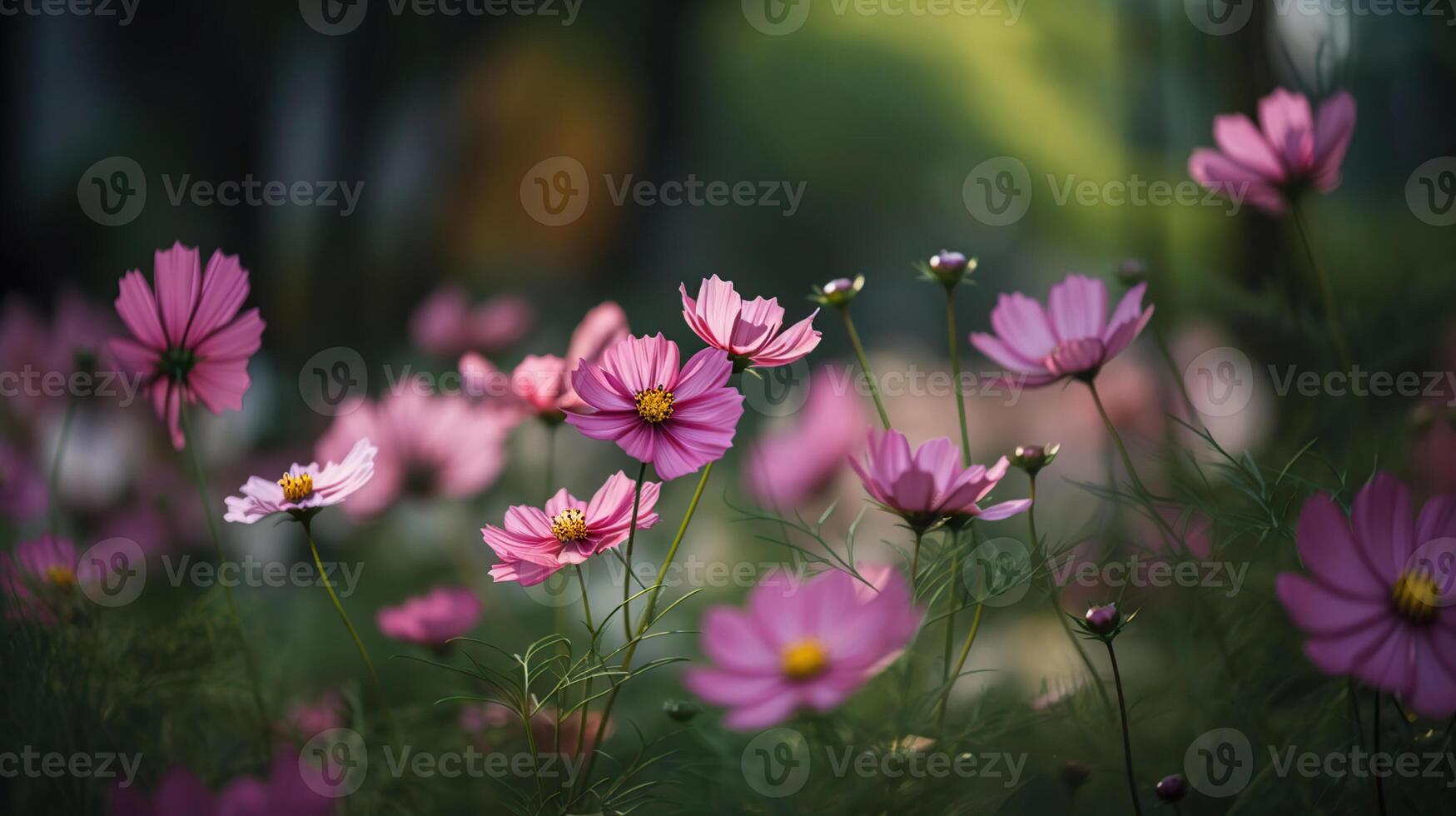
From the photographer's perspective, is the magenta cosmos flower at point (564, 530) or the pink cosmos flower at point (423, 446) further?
the pink cosmos flower at point (423, 446)

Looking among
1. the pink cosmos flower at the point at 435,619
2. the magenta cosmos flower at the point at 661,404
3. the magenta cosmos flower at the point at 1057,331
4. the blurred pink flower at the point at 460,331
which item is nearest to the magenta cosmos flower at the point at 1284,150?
the magenta cosmos flower at the point at 1057,331

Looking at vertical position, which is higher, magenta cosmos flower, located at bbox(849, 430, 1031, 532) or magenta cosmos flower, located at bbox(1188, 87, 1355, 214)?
magenta cosmos flower, located at bbox(1188, 87, 1355, 214)

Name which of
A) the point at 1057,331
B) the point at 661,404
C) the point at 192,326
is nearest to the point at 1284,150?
the point at 1057,331

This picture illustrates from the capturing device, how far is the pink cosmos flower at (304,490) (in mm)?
227

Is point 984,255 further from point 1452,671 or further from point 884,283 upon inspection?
point 1452,671

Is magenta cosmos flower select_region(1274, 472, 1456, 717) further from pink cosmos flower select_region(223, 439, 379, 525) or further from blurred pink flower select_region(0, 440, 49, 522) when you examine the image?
blurred pink flower select_region(0, 440, 49, 522)

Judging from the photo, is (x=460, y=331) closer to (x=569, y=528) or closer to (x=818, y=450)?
(x=818, y=450)

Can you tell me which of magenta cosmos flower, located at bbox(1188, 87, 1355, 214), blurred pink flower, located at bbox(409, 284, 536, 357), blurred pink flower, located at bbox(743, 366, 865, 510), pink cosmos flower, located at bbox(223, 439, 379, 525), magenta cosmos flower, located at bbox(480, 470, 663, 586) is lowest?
blurred pink flower, located at bbox(743, 366, 865, 510)

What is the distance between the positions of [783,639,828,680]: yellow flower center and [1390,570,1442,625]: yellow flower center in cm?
13

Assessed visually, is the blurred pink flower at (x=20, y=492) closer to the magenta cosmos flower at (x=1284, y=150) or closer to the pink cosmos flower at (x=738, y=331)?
the pink cosmos flower at (x=738, y=331)

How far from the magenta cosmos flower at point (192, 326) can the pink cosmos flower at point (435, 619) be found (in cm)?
11

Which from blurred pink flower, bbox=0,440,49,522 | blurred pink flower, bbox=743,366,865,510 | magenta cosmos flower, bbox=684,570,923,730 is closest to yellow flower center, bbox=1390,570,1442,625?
magenta cosmos flower, bbox=684,570,923,730

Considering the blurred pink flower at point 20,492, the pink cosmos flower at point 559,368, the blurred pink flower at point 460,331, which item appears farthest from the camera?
the blurred pink flower at point 460,331

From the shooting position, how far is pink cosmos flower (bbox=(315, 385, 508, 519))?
0.41 meters
